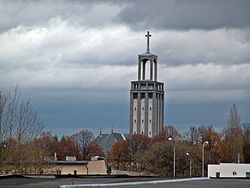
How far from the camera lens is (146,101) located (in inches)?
6270

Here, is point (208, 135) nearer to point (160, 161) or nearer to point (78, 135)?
point (160, 161)

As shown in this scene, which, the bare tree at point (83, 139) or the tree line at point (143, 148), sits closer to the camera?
the tree line at point (143, 148)

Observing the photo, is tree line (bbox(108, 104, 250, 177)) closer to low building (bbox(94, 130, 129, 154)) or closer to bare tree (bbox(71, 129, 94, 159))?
bare tree (bbox(71, 129, 94, 159))

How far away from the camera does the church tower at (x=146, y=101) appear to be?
157 meters

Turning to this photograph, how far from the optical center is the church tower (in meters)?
157

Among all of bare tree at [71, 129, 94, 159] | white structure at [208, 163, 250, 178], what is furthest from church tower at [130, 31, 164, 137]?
white structure at [208, 163, 250, 178]

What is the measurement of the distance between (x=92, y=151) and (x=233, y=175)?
65.1 meters

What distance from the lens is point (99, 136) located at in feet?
620

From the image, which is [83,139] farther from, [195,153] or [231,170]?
[231,170]

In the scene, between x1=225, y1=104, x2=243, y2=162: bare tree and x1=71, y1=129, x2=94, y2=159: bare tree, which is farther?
x1=71, y1=129, x2=94, y2=159: bare tree

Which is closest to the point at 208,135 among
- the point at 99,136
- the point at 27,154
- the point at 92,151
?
the point at 92,151

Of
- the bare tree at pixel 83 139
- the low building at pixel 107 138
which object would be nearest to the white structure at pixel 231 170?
the bare tree at pixel 83 139

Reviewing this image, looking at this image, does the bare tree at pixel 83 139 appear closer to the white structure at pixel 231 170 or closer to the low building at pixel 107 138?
the low building at pixel 107 138

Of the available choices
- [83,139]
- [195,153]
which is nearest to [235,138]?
[195,153]
